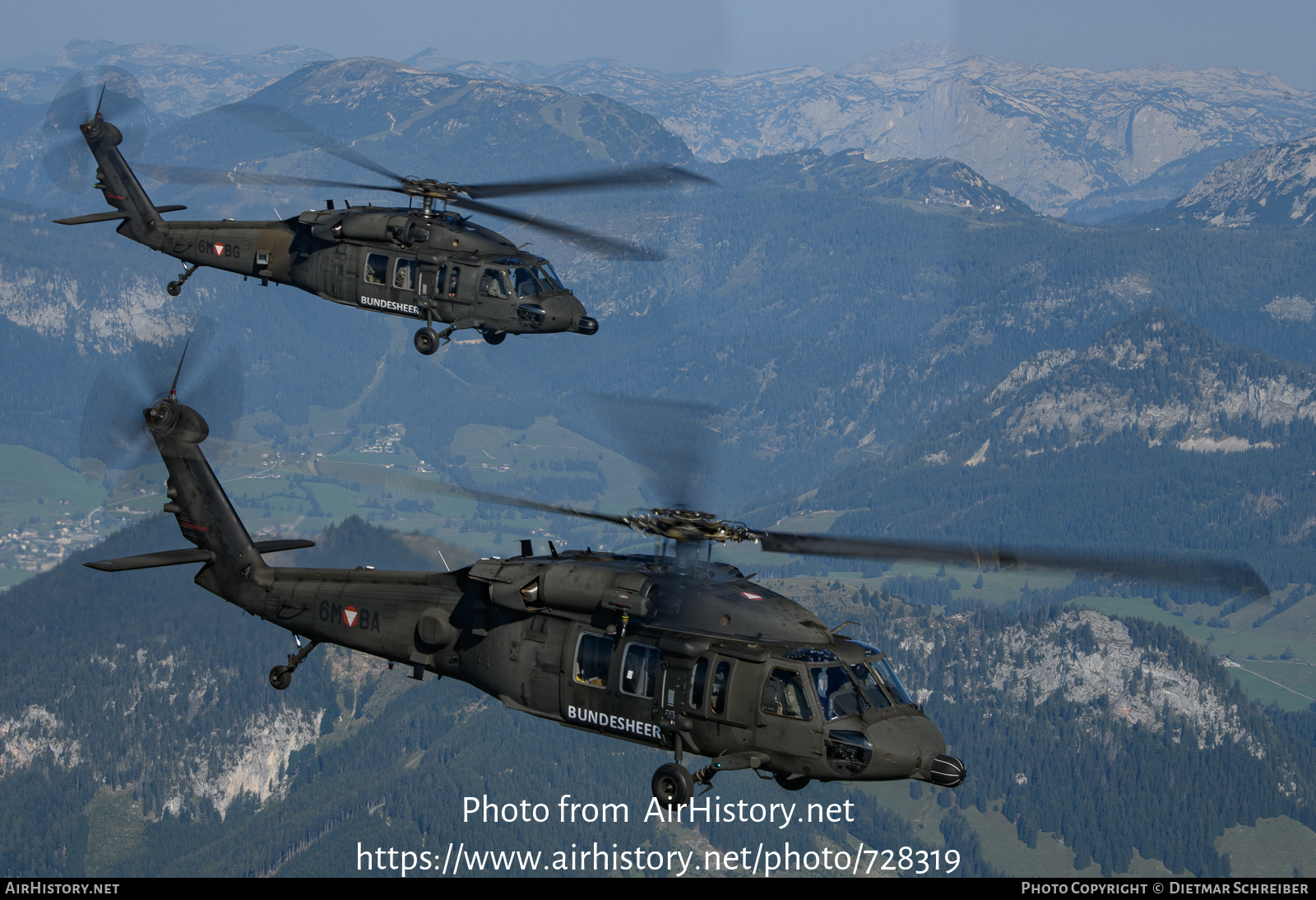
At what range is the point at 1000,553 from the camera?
3275 centimetres

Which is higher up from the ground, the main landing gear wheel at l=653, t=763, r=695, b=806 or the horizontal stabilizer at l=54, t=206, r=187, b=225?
the horizontal stabilizer at l=54, t=206, r=187, b=225

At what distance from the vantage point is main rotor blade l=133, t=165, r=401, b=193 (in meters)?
57.3

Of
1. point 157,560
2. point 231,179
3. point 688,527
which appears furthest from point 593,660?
point 231,179

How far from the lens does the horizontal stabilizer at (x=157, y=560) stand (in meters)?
45.5

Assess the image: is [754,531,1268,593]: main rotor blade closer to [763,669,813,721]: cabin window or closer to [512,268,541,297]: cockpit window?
[763,669,813,721]: cabin window

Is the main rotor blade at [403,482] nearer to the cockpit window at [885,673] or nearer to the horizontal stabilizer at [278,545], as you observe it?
the cockpit window at [885,673]

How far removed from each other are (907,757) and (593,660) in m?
10.3

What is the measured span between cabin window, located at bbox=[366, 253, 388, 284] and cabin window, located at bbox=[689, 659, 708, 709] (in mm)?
29121

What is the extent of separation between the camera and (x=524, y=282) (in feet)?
203

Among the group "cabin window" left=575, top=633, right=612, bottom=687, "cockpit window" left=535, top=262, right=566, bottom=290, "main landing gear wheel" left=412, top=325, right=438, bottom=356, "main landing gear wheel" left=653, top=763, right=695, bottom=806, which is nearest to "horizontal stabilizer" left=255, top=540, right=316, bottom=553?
"main landing gear wheel" left=412, top=325, right=438, bottom=356

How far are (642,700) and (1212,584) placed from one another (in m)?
18.3
